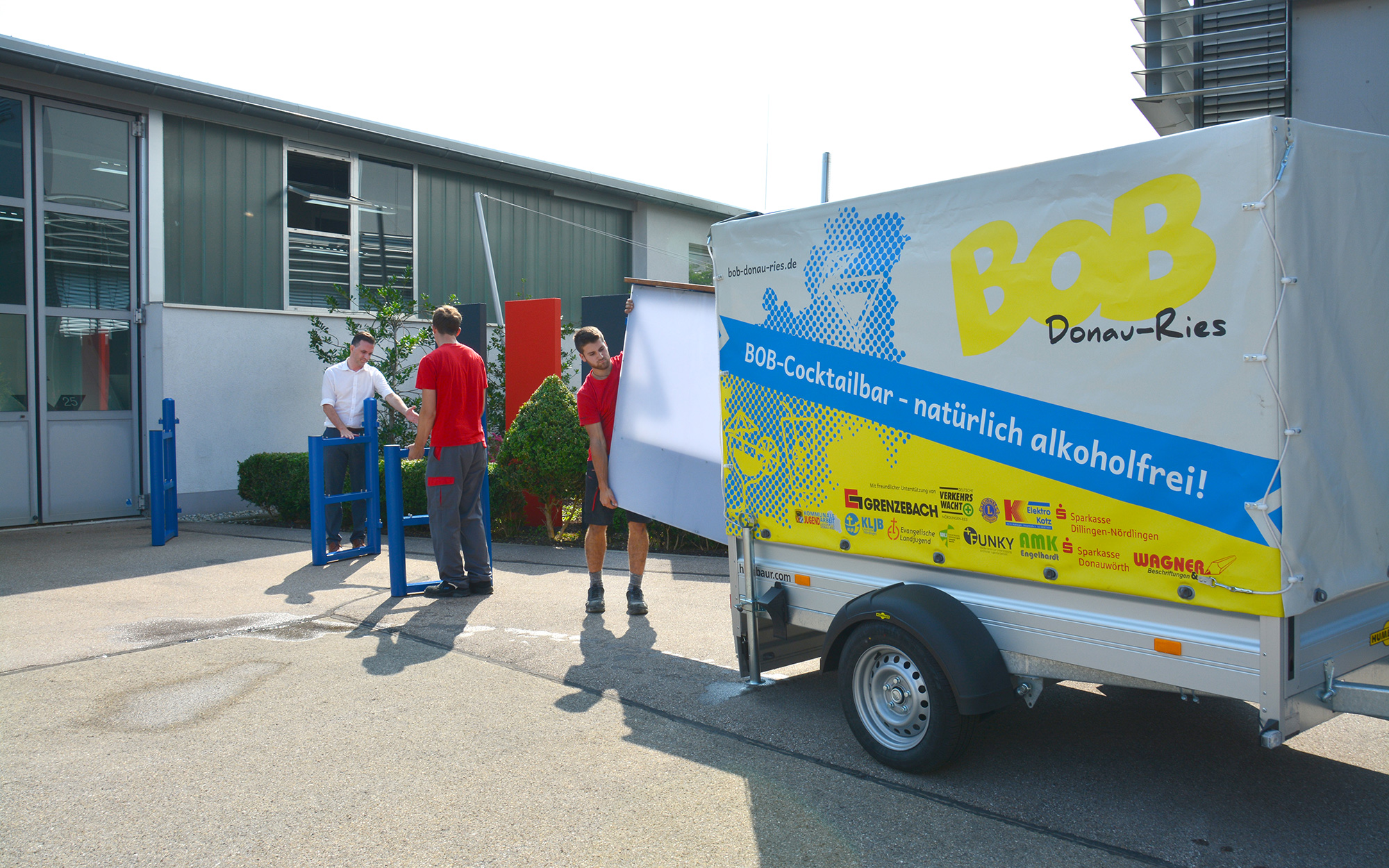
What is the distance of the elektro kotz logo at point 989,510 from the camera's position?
346 centimetres

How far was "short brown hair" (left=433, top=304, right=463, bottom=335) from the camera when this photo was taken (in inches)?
277

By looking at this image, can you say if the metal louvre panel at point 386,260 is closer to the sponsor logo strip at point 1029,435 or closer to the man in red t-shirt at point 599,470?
the man in red t-shirt at point 599,470

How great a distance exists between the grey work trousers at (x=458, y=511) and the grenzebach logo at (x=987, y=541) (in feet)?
14.9

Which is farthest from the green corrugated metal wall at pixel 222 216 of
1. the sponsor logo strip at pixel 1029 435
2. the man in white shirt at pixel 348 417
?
the sponsor logo strip at pixel 1029 435

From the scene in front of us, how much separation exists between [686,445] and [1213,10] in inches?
230

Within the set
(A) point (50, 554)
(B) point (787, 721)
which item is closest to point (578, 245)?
(A) point (50, 554)

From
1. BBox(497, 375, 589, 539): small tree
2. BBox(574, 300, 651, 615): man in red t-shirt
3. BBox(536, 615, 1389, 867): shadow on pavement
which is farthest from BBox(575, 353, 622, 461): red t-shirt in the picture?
BBox(497, 375, 589, 539): small tree

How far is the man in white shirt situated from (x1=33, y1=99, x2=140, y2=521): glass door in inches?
179

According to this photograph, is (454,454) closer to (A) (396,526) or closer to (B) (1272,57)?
(A) (396,526)

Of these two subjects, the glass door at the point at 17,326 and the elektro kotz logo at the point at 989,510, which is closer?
the elektro kotz logo at the point at 989,510

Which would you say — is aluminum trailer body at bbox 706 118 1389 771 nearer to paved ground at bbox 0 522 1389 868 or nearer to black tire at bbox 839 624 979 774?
black tire at bbox 839 624 979 774

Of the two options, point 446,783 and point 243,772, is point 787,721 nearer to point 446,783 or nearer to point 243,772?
point 446,783

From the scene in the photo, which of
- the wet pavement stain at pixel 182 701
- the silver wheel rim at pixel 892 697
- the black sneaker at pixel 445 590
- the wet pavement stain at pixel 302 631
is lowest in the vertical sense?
the wet pavement stain at pixel 182 701

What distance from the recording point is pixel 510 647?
5.70m
